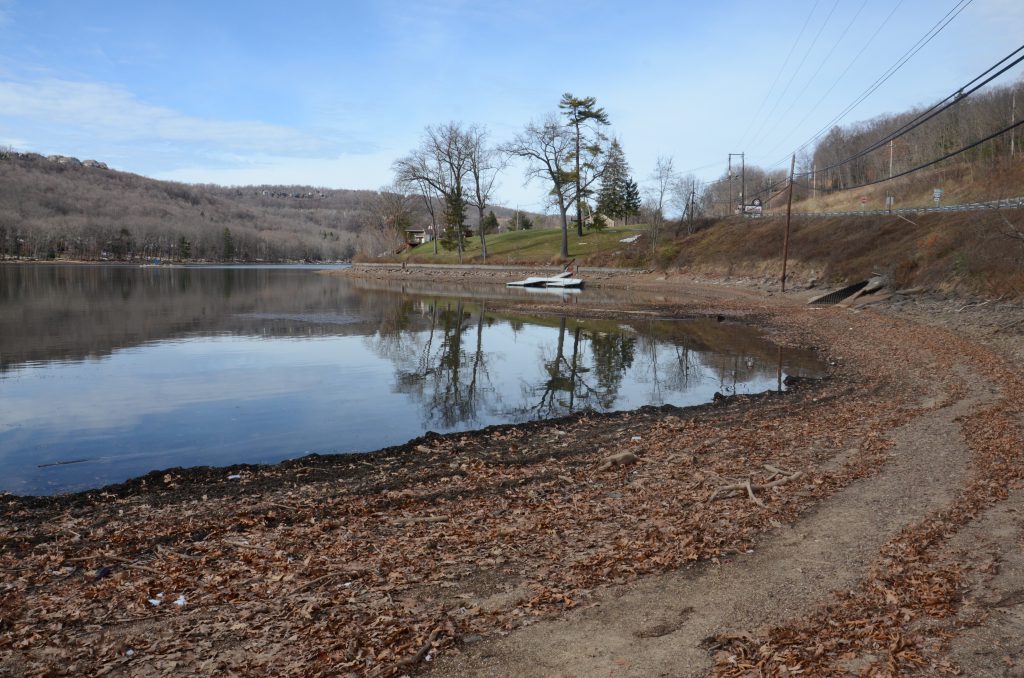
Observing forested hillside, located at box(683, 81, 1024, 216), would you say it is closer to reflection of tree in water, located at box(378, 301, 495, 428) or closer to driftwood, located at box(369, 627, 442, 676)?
reflection of tree in water, located at box(378, 301, 495, 428)

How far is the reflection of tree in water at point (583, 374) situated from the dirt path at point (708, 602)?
8077 mm

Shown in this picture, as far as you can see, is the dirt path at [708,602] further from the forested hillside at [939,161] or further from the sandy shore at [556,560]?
the forested hillside at [939,161]

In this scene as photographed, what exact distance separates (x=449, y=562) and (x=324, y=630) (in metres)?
1.55

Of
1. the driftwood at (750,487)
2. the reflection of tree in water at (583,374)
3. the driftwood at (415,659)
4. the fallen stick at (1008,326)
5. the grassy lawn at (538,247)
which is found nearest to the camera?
the driftwood at (415,659)

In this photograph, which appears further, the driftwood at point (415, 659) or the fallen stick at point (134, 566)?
the fallen stick at point (134, 566)

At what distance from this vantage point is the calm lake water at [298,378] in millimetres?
12039

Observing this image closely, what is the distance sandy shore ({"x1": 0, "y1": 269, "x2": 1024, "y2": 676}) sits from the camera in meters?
4.67

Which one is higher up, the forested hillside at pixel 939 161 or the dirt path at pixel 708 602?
the forested hillside at pixel 939 161

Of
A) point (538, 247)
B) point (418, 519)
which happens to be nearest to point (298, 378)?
point (418, 519)

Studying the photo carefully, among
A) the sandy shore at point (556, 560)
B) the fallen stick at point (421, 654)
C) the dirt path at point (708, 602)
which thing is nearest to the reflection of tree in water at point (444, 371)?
the sandy shore at point (556, 560)

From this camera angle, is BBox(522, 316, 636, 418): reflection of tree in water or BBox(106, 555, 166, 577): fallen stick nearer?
BBox(106, 555, 166, 577): fallen stick

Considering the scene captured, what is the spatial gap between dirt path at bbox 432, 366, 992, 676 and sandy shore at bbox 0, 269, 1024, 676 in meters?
0.02

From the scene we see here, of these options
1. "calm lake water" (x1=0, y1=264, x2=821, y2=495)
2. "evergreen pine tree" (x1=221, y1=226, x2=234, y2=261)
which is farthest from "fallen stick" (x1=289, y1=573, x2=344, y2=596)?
"evergreen pine tree" (x1=221, y1=226, x2=234, y2=261)

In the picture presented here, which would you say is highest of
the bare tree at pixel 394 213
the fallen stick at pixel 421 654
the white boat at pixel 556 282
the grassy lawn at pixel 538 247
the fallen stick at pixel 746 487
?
the bare tree at pixel 394 213
